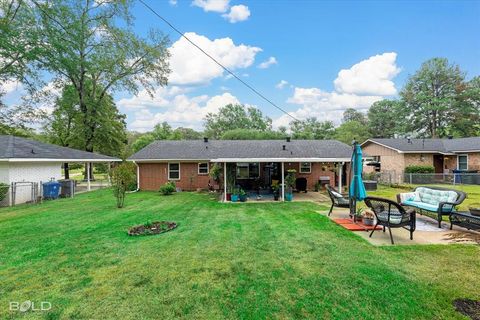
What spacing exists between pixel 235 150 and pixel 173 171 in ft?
15.3

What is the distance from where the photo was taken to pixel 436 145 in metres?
22.2

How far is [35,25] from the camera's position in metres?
14.3

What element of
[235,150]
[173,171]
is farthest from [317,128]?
[173,171]

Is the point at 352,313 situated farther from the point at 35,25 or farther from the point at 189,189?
the point at 35,25

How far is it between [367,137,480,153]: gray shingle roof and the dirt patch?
2113cm

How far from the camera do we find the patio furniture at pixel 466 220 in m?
5.75

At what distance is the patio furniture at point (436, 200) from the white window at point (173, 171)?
42.1ft

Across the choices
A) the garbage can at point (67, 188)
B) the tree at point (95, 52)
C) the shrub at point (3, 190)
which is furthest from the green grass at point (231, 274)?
the tree at point (95, 52)

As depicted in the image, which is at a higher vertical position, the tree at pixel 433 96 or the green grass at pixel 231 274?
the tree at pixel 433 96

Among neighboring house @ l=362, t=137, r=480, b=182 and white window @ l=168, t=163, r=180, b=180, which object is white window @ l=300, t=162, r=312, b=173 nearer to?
white window @ l=168, t=163, r=180, b=180

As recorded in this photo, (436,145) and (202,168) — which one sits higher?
(436,145)
